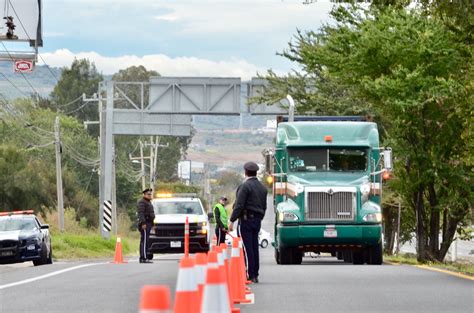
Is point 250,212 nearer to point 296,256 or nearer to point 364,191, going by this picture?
point 364,191

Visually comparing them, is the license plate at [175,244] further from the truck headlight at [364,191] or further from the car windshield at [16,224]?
the truck headlight at [364,191]

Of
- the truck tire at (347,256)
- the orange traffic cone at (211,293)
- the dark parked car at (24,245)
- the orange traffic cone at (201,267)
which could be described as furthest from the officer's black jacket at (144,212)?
the orange traffic cone at (211,293)

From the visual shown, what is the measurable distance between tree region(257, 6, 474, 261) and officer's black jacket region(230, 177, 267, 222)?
10.1 meters

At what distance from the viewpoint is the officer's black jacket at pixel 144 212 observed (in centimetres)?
2911

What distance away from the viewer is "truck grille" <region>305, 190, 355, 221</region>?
26203 mm

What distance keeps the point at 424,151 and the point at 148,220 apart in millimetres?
9924

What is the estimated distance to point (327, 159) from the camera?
2642 centimetres

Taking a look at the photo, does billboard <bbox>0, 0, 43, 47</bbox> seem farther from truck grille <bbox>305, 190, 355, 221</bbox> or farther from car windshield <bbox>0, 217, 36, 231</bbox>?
truck grille <bbox>305, 190, 355, 221</bbox>

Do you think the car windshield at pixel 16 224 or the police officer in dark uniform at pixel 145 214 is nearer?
the police officer in dark uniform at pixel 145 214

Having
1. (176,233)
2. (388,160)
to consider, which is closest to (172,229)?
(176,233)

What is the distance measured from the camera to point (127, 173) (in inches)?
4658

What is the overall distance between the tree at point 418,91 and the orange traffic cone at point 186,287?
20163mm

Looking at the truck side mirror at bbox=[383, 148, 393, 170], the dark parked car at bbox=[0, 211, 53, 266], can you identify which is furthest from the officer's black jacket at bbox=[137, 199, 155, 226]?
the truck side mirror at bbox=[383, 148, 393, 170]

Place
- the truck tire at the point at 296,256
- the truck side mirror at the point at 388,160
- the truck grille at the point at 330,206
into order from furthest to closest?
1. the truck tire at the point at 296,256
2. the truck grille at the point at 330,206
3. the truck side mirror at the point at 388,160
